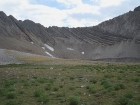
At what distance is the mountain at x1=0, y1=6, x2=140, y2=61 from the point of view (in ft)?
462

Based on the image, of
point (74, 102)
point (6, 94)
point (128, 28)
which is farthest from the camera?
point (128, 28)

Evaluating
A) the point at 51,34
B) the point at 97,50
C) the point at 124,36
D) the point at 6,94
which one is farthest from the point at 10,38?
the point at 6,94

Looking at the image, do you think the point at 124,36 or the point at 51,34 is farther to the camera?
the point at 51,34

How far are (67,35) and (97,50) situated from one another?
114ft

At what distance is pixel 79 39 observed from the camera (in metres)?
180

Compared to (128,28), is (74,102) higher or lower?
lower

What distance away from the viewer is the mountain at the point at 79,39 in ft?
462

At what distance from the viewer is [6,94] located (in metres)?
13.9

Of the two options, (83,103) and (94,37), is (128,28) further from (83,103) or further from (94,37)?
(83,103)

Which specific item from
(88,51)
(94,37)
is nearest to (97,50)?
(88,51)

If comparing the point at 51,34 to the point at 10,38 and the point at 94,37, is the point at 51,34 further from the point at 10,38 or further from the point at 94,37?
the point at 10,38

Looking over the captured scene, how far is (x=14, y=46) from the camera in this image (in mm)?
134625

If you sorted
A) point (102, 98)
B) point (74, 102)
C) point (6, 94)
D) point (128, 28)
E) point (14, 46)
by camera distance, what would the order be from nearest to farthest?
point (74, 102) → point (102, 98) → point (6, 94) → point (14, 46) → point (128, 28)

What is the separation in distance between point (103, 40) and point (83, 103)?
163986 mm
